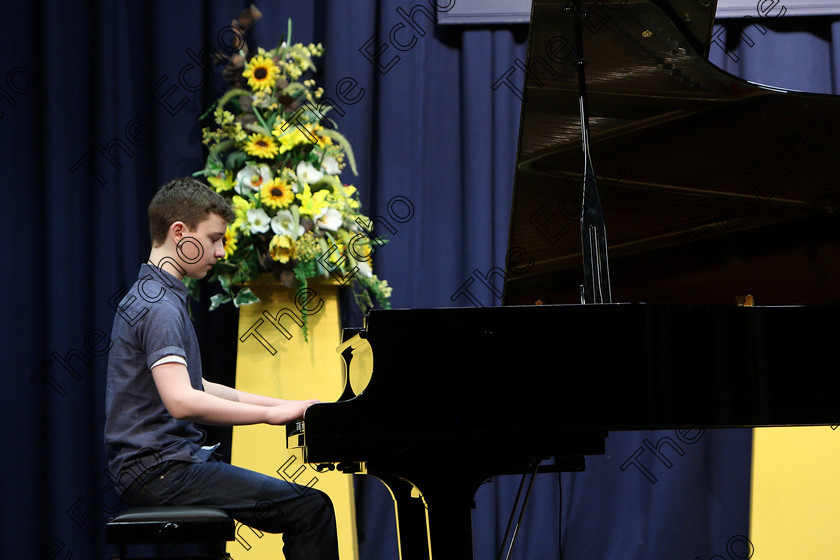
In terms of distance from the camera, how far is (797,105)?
2.37 metres

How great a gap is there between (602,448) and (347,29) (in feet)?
8.29

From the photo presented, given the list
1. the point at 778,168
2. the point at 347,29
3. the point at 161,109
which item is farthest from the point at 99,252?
the point at 778,168

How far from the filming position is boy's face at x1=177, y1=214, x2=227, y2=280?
8.16 feet

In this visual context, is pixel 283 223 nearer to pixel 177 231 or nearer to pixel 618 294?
pixel 177 231

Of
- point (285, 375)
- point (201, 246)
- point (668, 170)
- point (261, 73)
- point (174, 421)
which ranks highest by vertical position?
point (261, 73)

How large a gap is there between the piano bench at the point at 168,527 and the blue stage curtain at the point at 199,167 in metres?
1.51

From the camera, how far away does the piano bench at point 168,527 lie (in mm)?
2094

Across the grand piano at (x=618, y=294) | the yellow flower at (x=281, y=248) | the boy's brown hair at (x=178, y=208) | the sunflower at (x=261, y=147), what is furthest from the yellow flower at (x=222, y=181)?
the grand piano at (x=618, y=294)

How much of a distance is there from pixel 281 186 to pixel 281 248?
252 mm

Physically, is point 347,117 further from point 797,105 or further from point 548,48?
point 797,105

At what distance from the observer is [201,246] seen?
252cm

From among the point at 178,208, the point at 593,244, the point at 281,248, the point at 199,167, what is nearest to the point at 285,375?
the point at 281,248

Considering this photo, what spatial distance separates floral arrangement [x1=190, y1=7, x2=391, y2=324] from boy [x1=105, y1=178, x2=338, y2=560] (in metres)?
0.68

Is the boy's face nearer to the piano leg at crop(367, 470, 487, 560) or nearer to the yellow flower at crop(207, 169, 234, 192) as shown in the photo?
the yellow flower at crop(207, 169, 234, 192)
